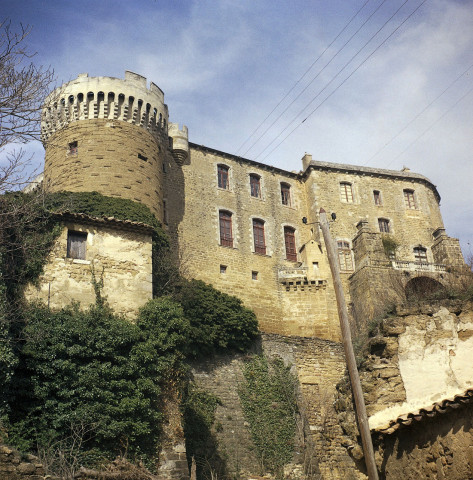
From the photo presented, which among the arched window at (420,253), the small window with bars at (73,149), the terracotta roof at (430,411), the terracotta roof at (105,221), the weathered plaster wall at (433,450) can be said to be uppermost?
the small window with bars at (73,149)

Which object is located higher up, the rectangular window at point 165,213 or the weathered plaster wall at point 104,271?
the rectangular window at point 165,213

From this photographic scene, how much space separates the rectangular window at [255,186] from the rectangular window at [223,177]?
167 cm

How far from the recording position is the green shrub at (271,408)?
19.6 metres

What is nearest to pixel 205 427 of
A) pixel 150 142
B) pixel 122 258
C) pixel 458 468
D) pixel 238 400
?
pixel 238 400

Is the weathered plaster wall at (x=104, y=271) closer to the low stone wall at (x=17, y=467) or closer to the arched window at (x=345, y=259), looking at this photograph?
the low stone wall at (x=17, y=467)

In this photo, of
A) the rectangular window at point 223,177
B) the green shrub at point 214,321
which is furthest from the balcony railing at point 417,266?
the rectangular window at point 223,177

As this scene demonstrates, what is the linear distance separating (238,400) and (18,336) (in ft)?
30.0

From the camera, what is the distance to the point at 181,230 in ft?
91.7

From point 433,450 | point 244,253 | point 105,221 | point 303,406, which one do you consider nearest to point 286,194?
point 244,253

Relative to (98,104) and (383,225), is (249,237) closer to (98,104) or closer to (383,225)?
(383,225)

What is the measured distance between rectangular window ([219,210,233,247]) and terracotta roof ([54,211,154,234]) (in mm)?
12170

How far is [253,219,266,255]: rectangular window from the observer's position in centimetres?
3072

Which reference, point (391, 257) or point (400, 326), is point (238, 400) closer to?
point (400, 326)

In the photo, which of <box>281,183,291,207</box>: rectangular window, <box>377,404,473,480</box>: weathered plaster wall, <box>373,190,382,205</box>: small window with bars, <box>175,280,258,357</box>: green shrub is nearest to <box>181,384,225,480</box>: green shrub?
<box>175,280,258,357</box>: green shrub
